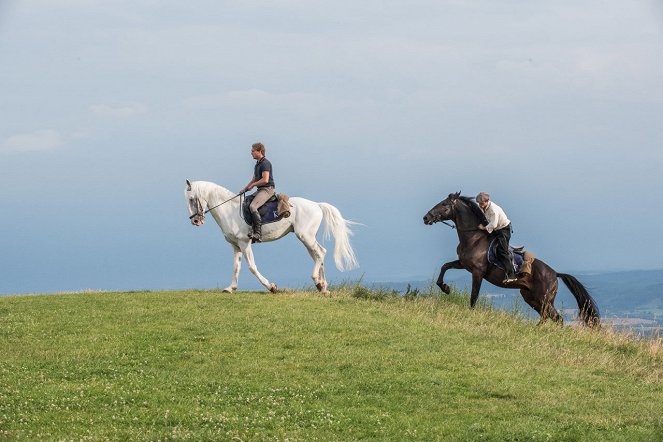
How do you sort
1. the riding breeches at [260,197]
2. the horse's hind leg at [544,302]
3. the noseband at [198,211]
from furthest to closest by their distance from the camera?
the noseband at [198,211] < the riding breeches at [260,197] < the horse's hind leg at [544,302]

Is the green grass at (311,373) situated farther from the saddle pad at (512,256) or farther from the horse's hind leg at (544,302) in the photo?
the saddle pad at (512,256)

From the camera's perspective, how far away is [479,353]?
1873cm

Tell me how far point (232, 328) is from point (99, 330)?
3026 mm

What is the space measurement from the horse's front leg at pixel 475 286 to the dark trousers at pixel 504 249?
29.6 inches

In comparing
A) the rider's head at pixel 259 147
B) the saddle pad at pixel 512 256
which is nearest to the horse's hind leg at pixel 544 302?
the saddle pad at pixel 512 256

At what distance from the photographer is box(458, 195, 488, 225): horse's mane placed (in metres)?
24.4

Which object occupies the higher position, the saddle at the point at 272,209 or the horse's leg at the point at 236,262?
the saddle at the point at 272,209

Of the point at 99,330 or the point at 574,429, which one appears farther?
the point at 99,330

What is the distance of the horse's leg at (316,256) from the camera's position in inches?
992

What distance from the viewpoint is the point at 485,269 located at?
2447 cm

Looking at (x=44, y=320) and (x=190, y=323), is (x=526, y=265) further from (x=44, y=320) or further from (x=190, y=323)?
(x=44, y=320)

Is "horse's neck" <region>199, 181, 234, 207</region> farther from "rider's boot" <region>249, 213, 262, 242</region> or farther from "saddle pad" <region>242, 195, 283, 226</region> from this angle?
"rider's boot" <region>249, 213, 262, 242</region>

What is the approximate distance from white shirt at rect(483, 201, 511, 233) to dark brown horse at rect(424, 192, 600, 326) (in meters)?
0.35

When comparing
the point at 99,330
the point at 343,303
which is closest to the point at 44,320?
the point at 99,330
